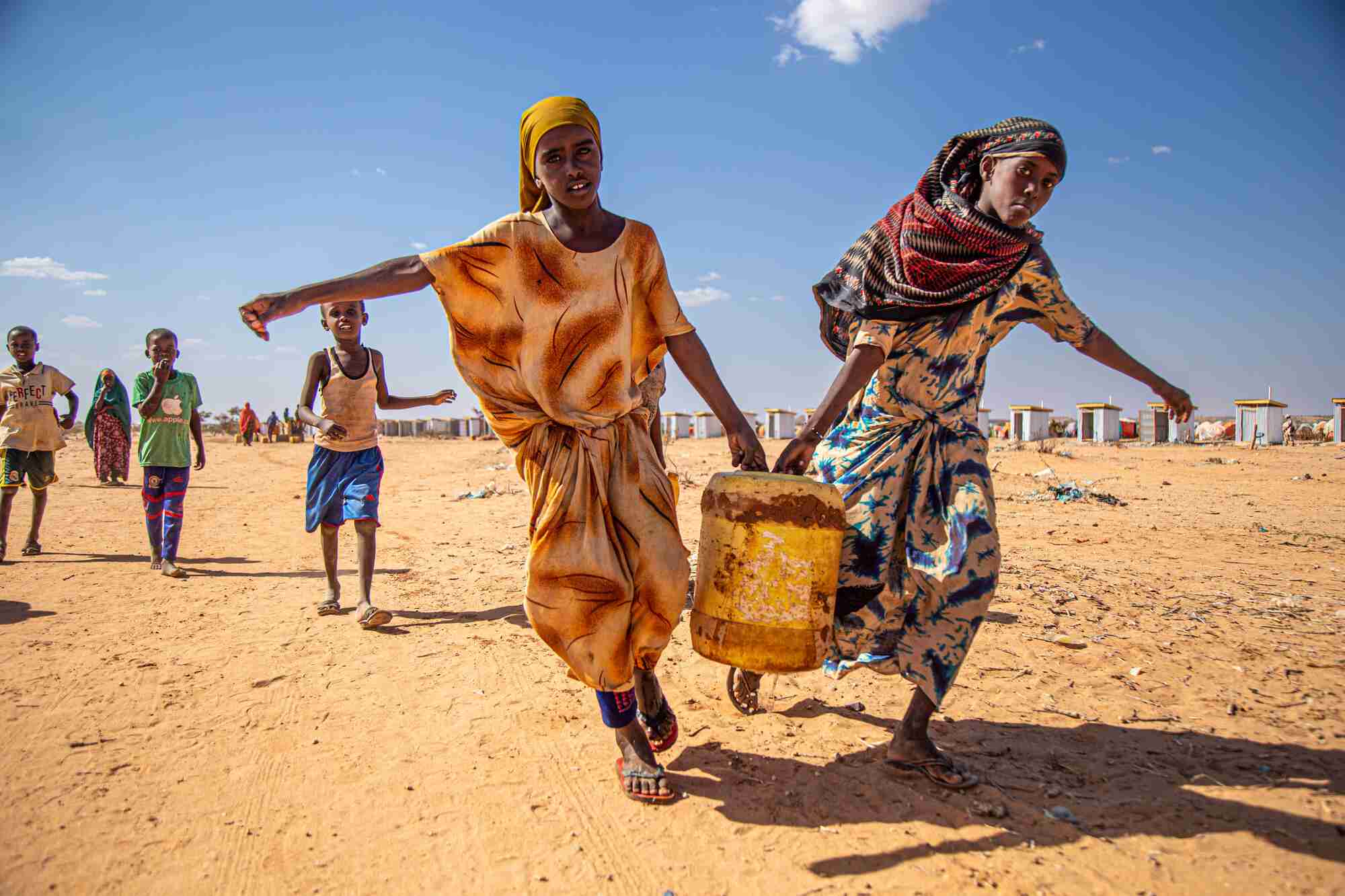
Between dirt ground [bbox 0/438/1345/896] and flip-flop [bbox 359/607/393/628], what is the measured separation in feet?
0.28

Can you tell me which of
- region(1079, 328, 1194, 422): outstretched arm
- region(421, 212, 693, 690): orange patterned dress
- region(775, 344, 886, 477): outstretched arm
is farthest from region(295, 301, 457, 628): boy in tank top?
region(1079, 328, 1194, 422): outstretched arm

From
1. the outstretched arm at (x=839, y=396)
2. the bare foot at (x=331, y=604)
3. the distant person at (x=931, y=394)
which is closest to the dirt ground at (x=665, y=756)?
the bare foot at (x=331, y=604)

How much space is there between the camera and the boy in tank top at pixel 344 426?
5090 millimetres

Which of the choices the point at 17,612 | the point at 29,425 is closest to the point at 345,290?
the point at 17,612

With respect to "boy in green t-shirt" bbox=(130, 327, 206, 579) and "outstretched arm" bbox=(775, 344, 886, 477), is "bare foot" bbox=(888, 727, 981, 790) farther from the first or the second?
"boy in green t-shirt" bbox=(130, 327, 206, 579)

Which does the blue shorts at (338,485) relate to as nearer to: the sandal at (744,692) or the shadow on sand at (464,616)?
the shadow on sand at (464,616)

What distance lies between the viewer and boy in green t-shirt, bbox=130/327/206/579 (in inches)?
262

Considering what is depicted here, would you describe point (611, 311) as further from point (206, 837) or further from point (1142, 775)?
point (1142, 775)

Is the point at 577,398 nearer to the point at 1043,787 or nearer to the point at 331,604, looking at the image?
the point at 1043,787

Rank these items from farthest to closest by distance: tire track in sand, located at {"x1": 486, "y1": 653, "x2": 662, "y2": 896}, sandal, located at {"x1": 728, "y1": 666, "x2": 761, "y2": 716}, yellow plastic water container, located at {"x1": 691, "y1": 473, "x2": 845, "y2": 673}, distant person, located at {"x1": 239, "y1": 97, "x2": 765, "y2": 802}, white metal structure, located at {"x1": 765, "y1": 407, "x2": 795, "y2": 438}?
white metal structure, located at {"x1": 765, "y1": 407, "x2": 795, "y2": 438}
sandal, located at {"x1": 728, "y1": 666, "x2": 761, "y2": 716}
distant person, located at {"x1": 239, "y1": 97, "x2": 765, "y2": 802}
yellow plastic water container, located at {"x1": 691, "y1": 473, "x2": 845, "y2": 673}
tire track in sand, located at {"x1": 486, "y1": 653, "x2": 662, "y2": 896}

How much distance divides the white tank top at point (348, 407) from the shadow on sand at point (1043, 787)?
11.2ft

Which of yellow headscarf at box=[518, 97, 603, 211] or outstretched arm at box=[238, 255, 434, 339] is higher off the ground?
yellow headscarf at box=[518, 97, 603, 211]

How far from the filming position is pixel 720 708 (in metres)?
3.43

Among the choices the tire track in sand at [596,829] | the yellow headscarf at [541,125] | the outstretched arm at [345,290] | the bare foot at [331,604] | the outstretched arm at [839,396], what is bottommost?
the tire track in sand at [596,829]
